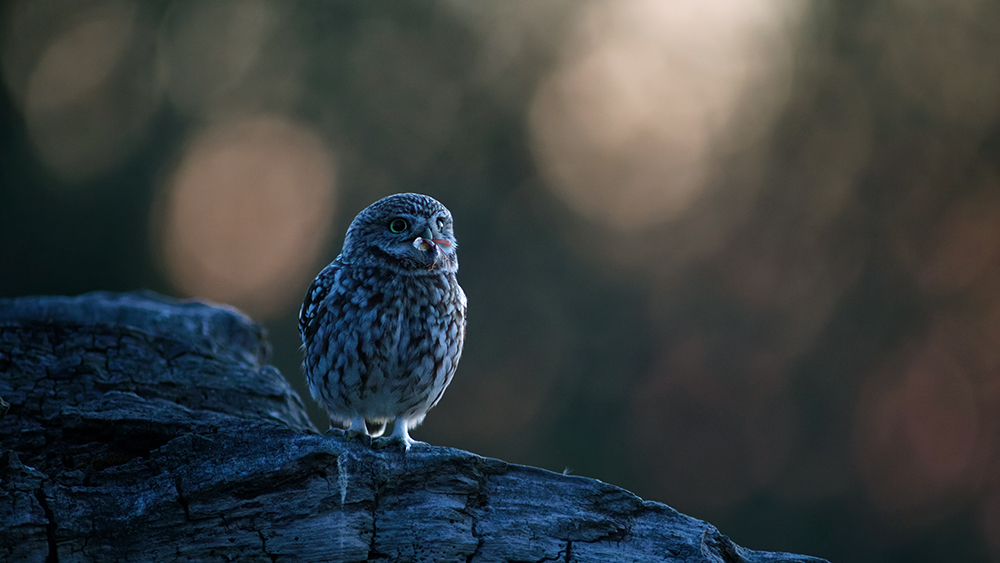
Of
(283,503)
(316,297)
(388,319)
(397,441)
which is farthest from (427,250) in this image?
(283,503)

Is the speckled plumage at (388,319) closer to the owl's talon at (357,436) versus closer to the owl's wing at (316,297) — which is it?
the owl's wing at (316,297)

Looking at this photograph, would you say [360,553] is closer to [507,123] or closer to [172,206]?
[172,206]

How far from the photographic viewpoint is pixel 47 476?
10.9 feet

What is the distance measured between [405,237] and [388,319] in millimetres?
494

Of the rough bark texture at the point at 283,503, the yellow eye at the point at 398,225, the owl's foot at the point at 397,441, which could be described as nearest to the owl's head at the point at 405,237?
the yellow eye at the point at 398,225

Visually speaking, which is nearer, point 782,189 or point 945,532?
point 945,532

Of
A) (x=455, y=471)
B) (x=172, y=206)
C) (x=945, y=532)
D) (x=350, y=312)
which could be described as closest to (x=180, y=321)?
(x=350, y=312)

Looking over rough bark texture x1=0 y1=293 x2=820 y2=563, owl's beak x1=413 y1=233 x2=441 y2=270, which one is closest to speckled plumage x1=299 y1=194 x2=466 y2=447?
owl's beak x1=413 y1=233 x2=441 y2=270

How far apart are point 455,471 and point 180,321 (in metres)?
3.34

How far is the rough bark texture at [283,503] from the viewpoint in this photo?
3230 millimetres

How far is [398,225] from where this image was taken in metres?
4.57

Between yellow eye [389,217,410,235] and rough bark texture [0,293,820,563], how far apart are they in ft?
4.29

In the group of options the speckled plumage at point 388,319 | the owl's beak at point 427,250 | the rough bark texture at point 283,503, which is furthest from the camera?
the owl's beak at point 427,250

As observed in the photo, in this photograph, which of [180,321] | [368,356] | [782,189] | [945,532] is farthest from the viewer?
[782,189]
